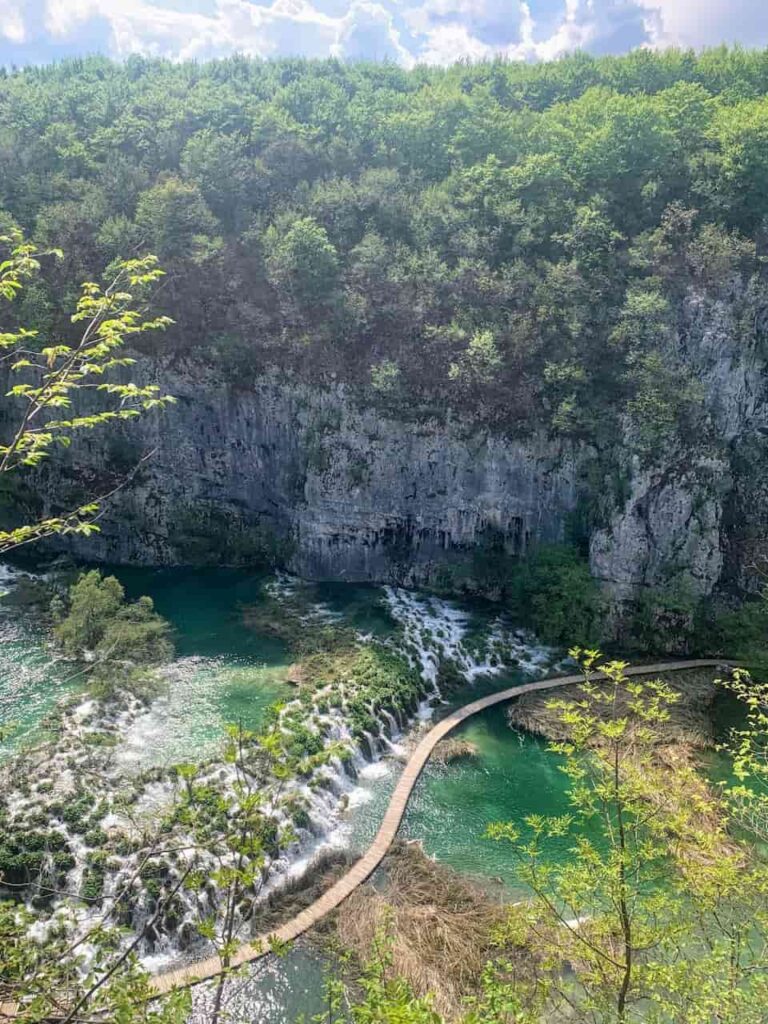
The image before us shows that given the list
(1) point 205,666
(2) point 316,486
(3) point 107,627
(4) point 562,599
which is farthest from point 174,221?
(4) point 562,599

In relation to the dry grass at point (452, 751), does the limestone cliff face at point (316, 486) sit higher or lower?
higher

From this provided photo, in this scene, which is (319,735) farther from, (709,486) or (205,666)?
(709,486)

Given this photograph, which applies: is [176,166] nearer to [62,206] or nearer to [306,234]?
[62,206]

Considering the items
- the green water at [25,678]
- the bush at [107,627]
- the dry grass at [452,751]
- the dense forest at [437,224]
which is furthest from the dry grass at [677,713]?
the green water at [25,678]

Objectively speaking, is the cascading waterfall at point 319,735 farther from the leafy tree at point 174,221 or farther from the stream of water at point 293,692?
the leafy tree at point 174,221

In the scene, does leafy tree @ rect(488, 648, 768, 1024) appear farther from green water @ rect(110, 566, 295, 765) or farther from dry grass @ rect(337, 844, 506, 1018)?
green water @ rect(110, 566, 295, 765)

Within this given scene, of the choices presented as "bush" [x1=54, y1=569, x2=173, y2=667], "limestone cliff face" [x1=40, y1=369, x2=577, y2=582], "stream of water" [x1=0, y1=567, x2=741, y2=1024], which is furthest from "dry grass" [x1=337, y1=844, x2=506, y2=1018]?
"limestone cliff face" [x1=40, y1=369, x2=577, y2=582]

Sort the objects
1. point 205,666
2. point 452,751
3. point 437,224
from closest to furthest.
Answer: point 452,751
point 205,666
point 437,224
